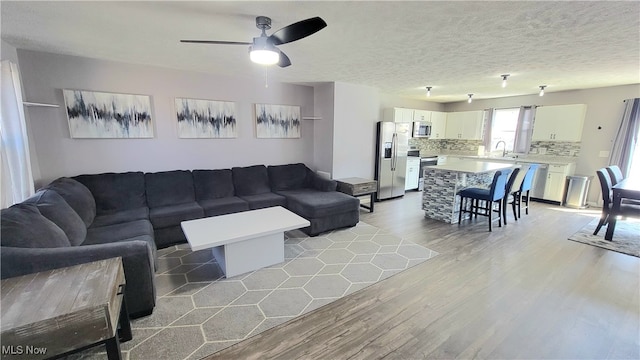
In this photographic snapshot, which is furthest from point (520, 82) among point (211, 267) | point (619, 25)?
point (211, 267)

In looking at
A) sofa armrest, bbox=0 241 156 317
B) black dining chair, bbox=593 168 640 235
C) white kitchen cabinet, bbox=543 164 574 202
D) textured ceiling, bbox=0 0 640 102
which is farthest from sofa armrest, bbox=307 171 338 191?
white kitchen cabinet, bbox=543 164 574 202

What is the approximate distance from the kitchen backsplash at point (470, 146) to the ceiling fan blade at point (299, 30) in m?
5.99

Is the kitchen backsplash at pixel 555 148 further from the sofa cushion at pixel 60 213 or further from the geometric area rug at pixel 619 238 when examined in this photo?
the sofa cushion at pixel 60 213

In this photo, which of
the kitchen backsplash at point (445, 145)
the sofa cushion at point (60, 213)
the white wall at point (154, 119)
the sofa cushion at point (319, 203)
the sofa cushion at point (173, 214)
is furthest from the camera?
the kitchen backsplash at point (445, 145)

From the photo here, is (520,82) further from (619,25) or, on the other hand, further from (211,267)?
(211,267)

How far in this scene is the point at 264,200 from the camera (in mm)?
4145

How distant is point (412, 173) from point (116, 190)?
19.7 feet

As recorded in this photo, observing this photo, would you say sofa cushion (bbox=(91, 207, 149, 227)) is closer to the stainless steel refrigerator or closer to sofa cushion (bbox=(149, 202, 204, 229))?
sofa cushion (bbox=(149, 202, 204, 229))

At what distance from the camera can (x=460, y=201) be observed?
4.56 m

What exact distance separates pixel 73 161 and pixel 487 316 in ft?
16.5

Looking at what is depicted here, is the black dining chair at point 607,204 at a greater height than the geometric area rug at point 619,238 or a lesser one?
greater

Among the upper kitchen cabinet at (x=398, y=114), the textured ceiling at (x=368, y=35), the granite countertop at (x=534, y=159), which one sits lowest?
the granite countertop at (x=534, y=159)

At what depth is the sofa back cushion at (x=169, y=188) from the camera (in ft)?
12.2

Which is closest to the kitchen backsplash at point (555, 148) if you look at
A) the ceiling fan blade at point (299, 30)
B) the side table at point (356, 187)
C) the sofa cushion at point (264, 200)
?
the side table at point (356, 187)
